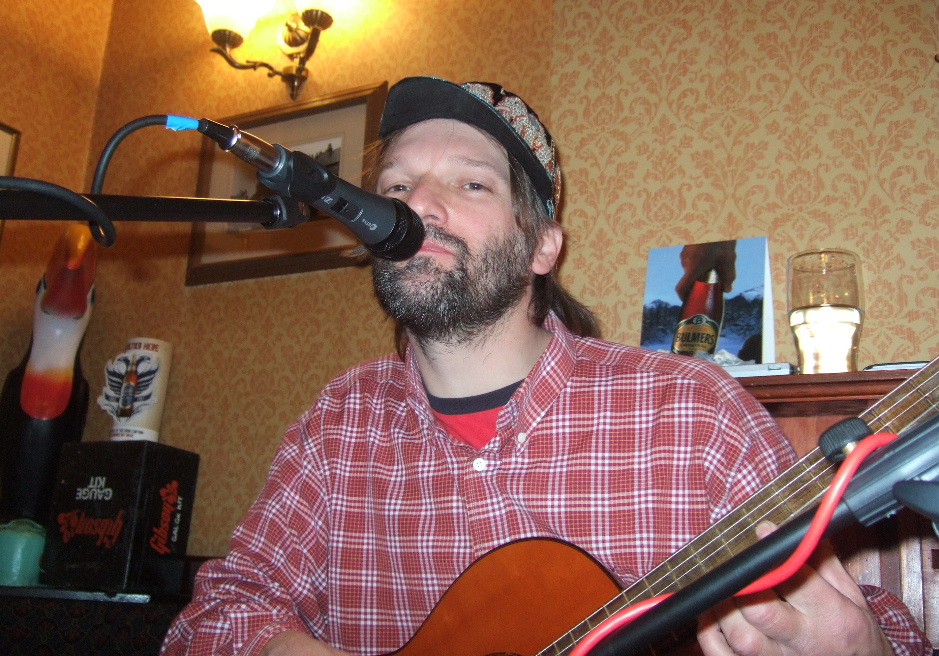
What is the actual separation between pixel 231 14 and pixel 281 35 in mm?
186

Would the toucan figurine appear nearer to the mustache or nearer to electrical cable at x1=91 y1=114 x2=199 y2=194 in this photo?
the mustache

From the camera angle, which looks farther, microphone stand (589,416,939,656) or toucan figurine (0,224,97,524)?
toucan figurine (0,224,97,524)

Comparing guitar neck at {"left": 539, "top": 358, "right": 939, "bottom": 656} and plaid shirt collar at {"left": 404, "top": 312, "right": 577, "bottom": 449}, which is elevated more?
plaid shirt collar at {"left": 404, "top": 312, "right": 577, "bottom": 449}

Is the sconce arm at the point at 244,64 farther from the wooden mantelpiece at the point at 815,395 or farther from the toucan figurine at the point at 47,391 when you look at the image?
the wooden mantelpiece at the point at 815,395

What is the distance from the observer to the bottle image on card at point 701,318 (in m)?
1.79

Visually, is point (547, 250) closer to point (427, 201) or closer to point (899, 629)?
point (427, 201)

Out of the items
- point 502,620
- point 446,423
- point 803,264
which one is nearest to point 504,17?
point 803,264

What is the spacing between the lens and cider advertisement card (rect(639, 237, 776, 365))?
1771mm

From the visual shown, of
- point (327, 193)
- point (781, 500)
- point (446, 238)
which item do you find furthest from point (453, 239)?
point (781, 500)

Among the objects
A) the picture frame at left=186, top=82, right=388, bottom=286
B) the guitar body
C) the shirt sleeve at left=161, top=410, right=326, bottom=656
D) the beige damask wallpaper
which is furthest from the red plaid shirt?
the picture frame at left=186, top=82, right=388, bottom=286

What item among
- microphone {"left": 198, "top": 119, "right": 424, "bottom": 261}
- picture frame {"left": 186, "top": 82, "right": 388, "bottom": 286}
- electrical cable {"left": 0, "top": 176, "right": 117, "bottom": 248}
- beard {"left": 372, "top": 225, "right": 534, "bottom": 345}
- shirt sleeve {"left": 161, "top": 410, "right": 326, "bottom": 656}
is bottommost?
shirt sleeve {"left": 161, "top": 410, "right": 326, "bottom": 656}

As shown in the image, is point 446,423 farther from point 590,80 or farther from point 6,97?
point 6,97

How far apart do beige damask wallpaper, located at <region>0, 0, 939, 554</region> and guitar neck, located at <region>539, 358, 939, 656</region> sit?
3.91 ft

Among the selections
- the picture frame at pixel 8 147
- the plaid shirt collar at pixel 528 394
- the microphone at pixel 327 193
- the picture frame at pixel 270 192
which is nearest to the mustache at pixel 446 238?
the plaid shirt collar at pixel 528 394
